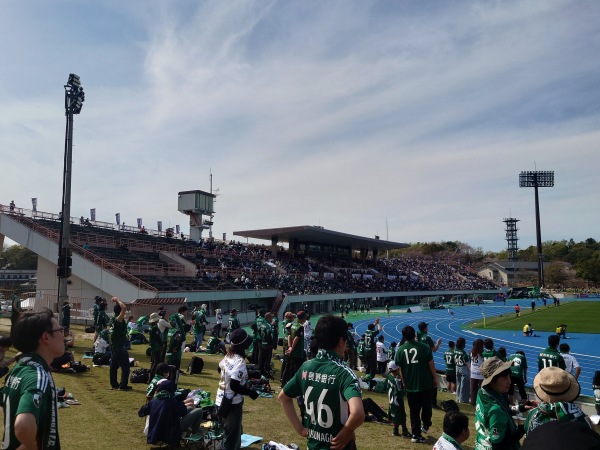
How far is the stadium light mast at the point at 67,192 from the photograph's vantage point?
18.9 m

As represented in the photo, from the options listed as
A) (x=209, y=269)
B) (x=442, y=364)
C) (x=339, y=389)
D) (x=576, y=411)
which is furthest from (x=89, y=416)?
(x=209, y=269)

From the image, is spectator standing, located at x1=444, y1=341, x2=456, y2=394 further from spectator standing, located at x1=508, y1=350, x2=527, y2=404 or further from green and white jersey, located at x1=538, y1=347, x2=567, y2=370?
green and white jersey, located at x1=538, y1=347, x2=567, y2=370

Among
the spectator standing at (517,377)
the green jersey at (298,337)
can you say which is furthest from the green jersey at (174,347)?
the spectator standing at (517,377)

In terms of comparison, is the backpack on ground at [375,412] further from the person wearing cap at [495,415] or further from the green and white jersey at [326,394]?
the green and white jersey at [326,394]

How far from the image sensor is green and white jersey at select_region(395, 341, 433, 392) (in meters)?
7.95

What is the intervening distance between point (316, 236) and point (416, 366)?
2205 inches

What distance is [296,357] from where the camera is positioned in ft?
36.9

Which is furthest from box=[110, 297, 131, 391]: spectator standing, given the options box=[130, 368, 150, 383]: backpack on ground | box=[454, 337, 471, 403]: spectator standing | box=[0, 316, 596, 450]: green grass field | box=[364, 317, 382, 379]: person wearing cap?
box=[454, 337, 471, 403]: spectator standing

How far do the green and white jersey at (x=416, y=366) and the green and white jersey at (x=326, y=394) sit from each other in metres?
4.31

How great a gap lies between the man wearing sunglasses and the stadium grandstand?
2297 centimetres

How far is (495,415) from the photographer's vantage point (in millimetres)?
4223

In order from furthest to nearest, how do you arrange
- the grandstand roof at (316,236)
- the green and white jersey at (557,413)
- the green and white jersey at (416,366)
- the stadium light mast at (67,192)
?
1. the grandstand roof at (316,236)
2. the stadium light mast at (67,192)
3. the green and white jersey at (416,366)
4. the green and white jersey at (557,413)

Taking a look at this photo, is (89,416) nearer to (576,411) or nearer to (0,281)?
(576,411)

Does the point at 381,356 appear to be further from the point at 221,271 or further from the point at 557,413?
the point at 221,271
